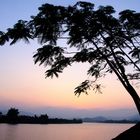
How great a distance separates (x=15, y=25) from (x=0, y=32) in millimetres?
862

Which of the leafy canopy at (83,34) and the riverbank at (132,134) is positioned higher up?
the leafy canopy at (83,34)

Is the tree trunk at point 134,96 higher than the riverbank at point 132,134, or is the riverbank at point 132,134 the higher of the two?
the tree trunk at point 134,96

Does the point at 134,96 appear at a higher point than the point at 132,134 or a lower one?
higher

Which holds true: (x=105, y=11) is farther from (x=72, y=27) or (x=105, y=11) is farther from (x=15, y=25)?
(x=15, y=25)

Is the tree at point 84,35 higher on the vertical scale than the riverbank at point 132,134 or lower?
higher

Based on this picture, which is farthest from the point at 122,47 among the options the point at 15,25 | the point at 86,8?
the point at 15,25

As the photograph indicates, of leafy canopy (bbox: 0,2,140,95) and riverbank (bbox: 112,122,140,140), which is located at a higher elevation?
leafy canopy (bbox: 0,2,140,95)

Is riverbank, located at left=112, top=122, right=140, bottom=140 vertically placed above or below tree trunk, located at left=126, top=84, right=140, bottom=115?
below

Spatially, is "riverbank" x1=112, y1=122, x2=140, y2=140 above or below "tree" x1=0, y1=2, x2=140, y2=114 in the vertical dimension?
below

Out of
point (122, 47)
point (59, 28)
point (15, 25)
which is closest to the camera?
point (15, 25)

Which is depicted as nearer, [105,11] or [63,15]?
[63,15]

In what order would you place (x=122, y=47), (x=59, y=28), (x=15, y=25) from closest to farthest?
(x=15, y=25)
(x=59, y=28)
(x=122, y=47)

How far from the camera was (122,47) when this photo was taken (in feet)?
45.3

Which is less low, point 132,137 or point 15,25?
point 15,25
